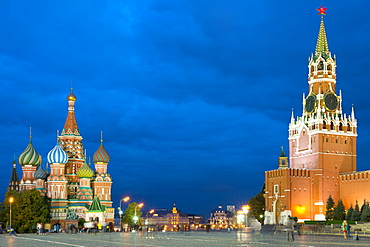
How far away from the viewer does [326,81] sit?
9638 cm

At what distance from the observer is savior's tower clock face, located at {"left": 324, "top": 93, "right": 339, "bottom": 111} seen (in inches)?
3730

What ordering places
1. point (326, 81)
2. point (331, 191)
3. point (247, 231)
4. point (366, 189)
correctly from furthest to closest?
1. point (326, 81)
2. point (331, 191)
3. point (366, 189)
4. point (247, 231)

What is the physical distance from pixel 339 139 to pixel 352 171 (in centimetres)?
548

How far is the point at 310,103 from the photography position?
96.2 meters

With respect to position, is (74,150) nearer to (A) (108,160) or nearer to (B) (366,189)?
(A) (108,160)

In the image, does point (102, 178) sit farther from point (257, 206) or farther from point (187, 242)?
point (187, 242)

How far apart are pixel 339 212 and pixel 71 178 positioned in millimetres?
46251

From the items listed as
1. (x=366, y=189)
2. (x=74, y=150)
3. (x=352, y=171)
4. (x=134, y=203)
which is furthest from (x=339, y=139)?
(x=74, y=150)

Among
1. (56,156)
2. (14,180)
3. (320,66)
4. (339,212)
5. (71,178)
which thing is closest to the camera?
(339,212)

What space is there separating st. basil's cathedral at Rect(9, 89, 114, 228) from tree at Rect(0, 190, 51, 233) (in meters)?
8.57

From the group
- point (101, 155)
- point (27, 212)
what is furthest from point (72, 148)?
point (27, 212)

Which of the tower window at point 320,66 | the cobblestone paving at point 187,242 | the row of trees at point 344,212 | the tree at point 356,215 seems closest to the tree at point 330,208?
the row of trees at point 344,212

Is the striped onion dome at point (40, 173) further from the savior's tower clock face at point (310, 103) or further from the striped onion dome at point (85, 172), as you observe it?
the savior's tower clock face at point (310, 103)

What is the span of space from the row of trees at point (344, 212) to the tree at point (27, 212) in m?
41.5
